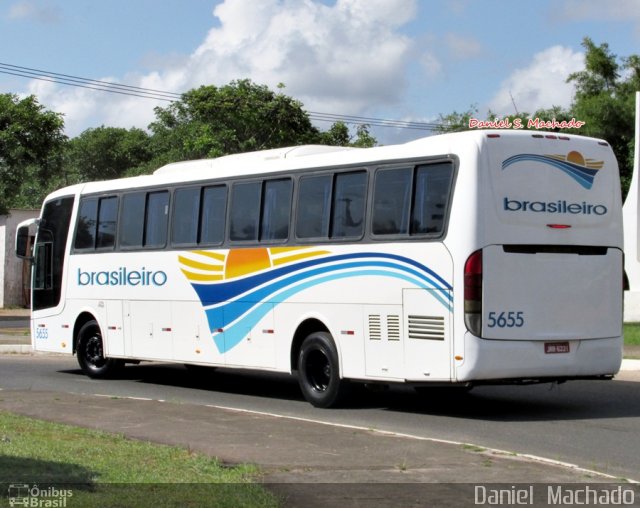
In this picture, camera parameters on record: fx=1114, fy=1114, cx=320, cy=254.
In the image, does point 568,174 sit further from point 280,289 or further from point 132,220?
point 132,220

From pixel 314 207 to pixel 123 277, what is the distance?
471 cm

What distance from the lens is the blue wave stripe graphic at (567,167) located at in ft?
42.5

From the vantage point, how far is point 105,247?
18625 mm

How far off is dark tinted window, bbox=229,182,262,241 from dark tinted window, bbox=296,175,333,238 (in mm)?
941

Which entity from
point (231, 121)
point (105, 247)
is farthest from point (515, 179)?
point (231, 121)

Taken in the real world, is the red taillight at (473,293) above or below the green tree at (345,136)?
below

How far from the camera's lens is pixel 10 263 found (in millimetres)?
42188

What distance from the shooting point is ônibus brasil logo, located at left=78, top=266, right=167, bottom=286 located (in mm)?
17427

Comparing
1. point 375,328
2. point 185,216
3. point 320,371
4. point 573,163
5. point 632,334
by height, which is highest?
point 573,163

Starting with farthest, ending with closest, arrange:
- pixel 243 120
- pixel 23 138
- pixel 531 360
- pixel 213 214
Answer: pixel 243 120, pixel 23 138, pixel 213 214, pixel 531 360
